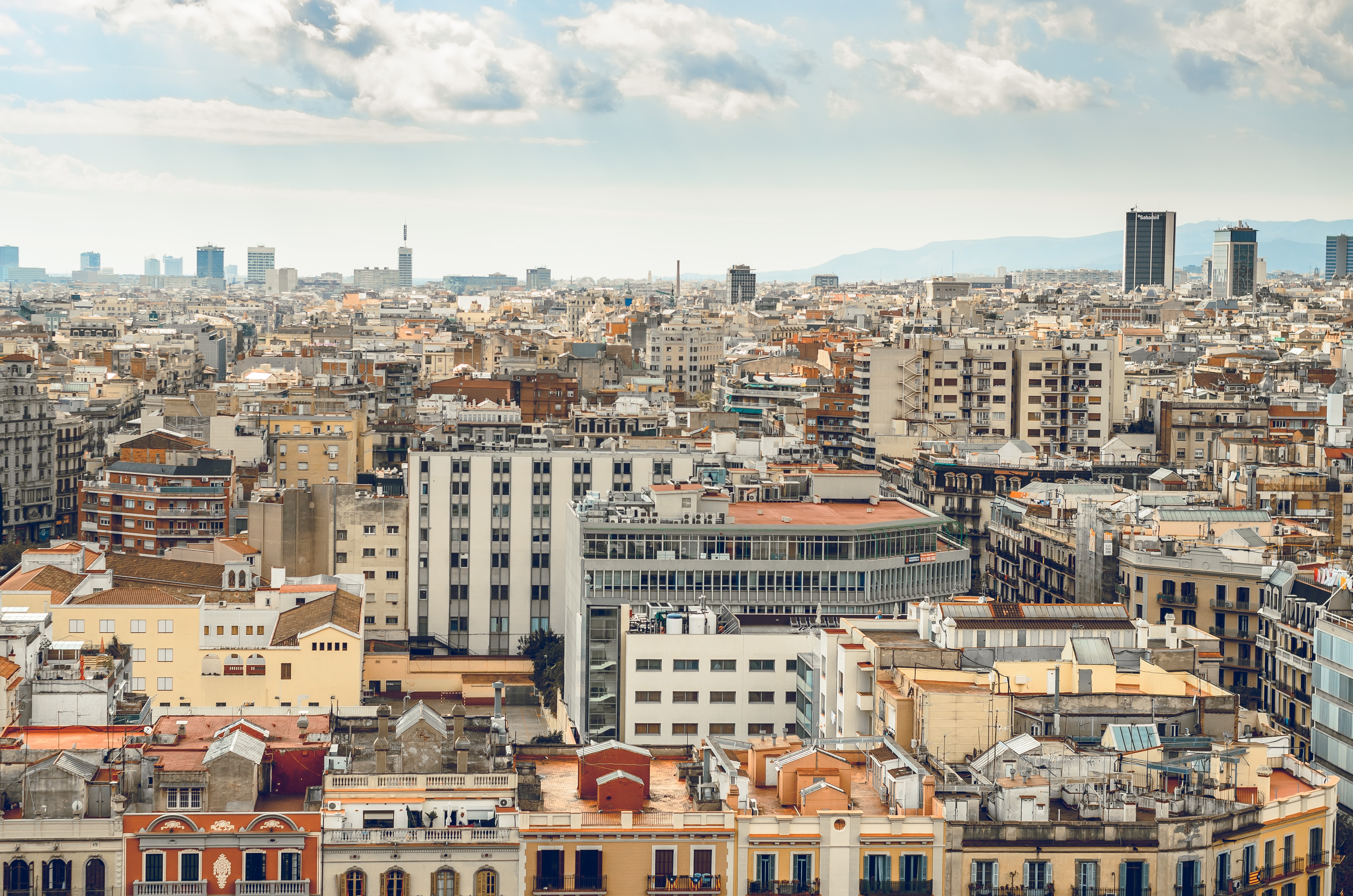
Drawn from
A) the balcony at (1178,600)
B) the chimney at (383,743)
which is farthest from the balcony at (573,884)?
the balcony at (1178,600)

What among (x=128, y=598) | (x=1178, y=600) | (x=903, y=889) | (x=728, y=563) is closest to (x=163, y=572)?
(x=128, y=598)

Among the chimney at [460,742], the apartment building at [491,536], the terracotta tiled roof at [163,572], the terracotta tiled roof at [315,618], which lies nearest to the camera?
the chimney at [460,742]

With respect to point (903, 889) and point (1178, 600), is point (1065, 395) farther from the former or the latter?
point (903, 889)

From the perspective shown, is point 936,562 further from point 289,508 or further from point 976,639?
point 289,508

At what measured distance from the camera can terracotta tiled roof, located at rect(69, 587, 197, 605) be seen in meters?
56.1

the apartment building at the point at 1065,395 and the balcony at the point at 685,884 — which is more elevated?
the apartment building at the point at 1065,395

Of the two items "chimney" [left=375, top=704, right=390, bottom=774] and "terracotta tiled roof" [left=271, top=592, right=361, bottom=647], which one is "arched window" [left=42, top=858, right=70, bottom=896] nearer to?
"chimney" [left=375, top=704, right=390, bottom=774]

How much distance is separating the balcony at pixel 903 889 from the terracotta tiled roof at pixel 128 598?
98.6ft

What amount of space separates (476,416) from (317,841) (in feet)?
192

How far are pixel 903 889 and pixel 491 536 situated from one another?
4152 cm

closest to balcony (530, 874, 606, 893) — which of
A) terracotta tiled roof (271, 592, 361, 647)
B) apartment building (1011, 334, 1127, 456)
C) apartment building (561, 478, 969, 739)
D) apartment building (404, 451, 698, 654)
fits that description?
apartment building (561, 478, 969, 739)

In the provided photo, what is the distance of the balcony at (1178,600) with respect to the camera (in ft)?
176

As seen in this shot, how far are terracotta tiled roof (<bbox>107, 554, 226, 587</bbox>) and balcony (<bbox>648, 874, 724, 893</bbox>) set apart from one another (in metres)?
34.1

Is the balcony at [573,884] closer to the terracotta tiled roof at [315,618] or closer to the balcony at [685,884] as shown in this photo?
the balcony at [685,884]
